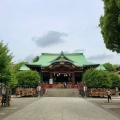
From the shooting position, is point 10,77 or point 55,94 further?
point 55,94

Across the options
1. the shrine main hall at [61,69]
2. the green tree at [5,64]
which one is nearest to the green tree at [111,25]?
the green tree at [5,64]

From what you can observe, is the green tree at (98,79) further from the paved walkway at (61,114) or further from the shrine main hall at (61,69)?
the paved walkway at (61,114)

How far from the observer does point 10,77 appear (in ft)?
76.8

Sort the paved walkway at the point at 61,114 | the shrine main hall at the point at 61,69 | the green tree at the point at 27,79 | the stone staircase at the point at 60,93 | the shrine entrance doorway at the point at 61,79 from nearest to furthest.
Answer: the paved walkway at the point at 61,114 < the green tree at the point at 27,79 < the stone staircase at the point at 60,93 < the shrine main hall at the point at 61,69 < the shrine entrance doorway at the point at 61,79

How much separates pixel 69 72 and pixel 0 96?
118ft

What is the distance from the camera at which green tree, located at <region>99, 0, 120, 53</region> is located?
67.8 ft

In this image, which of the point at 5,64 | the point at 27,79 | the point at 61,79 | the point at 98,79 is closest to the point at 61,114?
the point at 5,64

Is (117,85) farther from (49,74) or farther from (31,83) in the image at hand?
(31,83)

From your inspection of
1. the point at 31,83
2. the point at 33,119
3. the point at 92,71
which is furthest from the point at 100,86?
the point at 33,119

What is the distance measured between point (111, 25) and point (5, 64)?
8.55 m

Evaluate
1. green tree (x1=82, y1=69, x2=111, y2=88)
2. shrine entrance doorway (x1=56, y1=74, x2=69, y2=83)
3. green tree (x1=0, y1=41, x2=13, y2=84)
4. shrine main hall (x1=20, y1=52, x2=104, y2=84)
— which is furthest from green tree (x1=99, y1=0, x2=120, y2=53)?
shrine entrance doorway (x1=56, y1=74, x2=69, y2=83)

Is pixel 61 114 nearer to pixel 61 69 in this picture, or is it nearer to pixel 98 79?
pixel 98 79

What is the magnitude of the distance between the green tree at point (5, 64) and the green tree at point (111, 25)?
7.84 metres

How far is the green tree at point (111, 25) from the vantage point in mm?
20672
